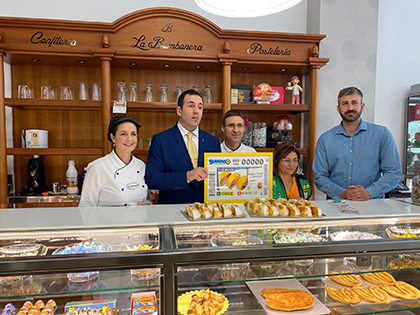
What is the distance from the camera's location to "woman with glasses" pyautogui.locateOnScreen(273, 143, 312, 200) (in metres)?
2.39

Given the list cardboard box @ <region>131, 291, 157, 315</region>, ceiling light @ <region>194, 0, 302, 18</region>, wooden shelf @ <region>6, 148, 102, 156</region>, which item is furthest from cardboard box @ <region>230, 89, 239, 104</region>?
cardboard box @ <region>131, 291, 157, 315</region>

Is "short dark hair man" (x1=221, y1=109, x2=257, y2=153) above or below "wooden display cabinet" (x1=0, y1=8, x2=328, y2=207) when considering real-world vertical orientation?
below

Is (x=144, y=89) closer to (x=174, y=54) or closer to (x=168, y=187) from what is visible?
(x=174, y=54)

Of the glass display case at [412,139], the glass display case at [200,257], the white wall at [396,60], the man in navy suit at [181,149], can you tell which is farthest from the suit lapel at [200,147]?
the glass display case at [412,139]

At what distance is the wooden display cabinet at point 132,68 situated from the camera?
3023mm

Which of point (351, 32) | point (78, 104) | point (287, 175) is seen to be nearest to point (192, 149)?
point (287, 175)

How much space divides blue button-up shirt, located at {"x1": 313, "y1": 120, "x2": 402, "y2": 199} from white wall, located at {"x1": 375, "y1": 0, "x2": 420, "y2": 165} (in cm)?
181

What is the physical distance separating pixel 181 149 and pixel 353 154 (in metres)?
1.36

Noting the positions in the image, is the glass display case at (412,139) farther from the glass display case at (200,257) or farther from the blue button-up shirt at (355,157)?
the glass display case at (200,257)

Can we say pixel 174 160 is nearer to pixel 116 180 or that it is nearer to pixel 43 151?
pixel 116 180

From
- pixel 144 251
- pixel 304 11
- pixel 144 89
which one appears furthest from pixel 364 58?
pixel 144 251

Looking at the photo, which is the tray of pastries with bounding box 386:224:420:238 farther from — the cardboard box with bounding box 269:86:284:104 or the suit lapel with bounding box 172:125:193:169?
the cardboard box with bounding box 269:86:284:104

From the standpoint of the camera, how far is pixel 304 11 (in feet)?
12.7

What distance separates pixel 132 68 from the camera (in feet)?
11.7
